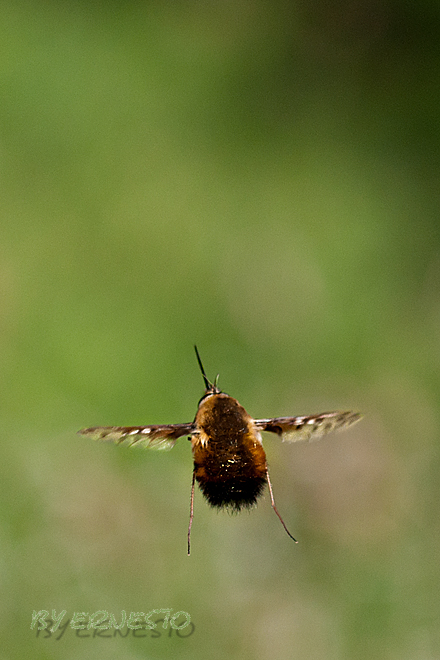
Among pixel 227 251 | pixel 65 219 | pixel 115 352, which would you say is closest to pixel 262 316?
pixel 227 251

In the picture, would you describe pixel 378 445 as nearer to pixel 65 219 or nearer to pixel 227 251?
pixel 227 251

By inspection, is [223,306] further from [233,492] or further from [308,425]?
[233,492]

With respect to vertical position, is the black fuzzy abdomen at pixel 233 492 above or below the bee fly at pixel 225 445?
below

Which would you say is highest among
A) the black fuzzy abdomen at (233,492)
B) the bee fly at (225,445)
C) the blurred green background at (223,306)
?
Answer: the blurred green background at (223,306)

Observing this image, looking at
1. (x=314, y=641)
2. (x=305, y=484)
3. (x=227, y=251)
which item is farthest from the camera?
(x=227, y=251)

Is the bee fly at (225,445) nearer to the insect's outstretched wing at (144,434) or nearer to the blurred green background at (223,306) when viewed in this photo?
the insect's outstretched wing at (144,434)

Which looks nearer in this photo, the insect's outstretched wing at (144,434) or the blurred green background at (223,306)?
the insect's outstretched wing at (144,434)

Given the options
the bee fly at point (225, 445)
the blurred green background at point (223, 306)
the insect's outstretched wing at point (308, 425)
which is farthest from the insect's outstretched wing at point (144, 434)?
the blurred green background at point (223, 306)
